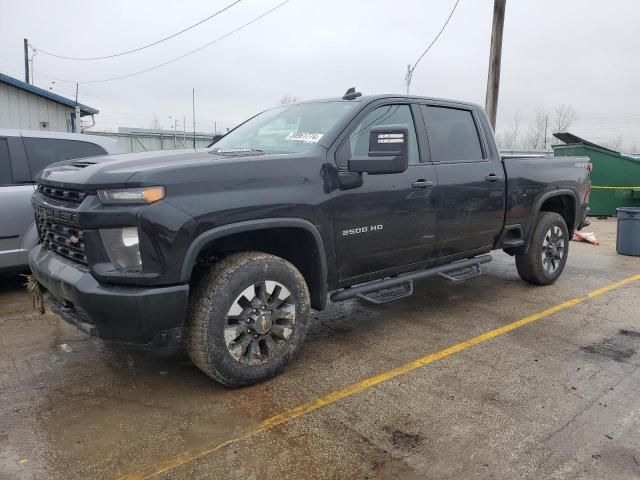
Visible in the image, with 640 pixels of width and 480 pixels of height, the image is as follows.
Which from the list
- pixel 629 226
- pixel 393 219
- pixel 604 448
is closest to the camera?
pixel 604 448

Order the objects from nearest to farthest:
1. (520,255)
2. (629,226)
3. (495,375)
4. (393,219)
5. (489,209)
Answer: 1. (495,375)
2. (393,219)
3. (489,209)
4. (520,255)
5. (629,226)

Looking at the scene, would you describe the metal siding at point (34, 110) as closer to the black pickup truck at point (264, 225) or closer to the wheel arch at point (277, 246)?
the black pickup truck at point (264, 225)

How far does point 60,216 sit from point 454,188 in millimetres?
3139

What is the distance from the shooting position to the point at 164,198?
2891mm

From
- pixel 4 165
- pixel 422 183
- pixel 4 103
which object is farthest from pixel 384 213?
pixel 4 103

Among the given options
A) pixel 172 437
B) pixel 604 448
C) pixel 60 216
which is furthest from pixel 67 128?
pixel 604 448

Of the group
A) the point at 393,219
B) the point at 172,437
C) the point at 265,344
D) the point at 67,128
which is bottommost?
the point at 172,437

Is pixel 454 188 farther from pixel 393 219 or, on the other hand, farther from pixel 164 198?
pixel 164 198

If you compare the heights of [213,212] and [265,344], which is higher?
[213,212]

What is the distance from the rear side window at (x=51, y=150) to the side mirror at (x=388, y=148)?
3973 millimetres

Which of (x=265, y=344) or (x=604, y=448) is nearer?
(x=604, y=448)

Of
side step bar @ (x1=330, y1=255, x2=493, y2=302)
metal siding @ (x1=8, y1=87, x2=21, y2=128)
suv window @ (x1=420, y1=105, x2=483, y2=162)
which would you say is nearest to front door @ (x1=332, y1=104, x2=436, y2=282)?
side step bar @ (x1=330, y1=255, x2=493, y2=302)

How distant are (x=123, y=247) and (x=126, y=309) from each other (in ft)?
1.16

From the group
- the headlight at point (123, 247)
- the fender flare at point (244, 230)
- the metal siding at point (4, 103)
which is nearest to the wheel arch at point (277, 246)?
the fender flare at point (244, 230)
